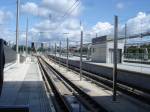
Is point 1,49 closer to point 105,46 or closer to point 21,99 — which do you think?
point 21,99

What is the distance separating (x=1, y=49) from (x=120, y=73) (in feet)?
70.1

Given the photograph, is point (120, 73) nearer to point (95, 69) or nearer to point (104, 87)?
point (104, 87)

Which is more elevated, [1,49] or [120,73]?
[1,49]

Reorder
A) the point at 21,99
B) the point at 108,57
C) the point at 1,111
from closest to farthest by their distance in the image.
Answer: the point at 1,111, the point at 21,99, the point at 108,57

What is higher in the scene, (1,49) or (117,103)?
(1,49)

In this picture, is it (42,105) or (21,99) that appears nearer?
(42,105)

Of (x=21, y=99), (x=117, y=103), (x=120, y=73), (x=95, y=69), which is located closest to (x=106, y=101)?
(x=117, y=103)

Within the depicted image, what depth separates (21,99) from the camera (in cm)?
1453

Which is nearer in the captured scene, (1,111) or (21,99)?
(1,111)

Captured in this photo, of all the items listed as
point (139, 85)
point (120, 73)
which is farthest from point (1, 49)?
point (120, 73)

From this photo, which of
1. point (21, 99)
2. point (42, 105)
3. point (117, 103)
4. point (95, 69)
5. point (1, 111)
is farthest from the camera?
point (95, 69)

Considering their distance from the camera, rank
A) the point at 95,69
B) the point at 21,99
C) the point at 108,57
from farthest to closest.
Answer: the point at 108,57
the point at 95,69
the point at 21,99

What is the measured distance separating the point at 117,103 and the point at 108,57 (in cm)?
3044

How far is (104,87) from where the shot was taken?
23781 mm
